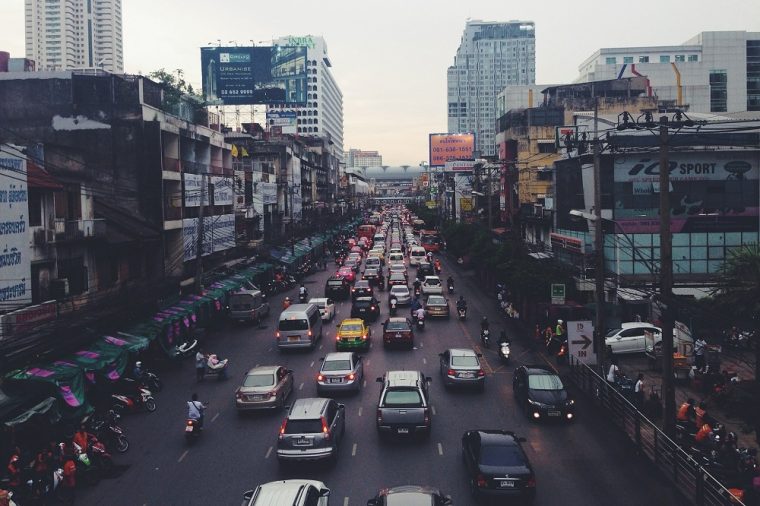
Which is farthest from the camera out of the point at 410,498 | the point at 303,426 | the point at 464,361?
the point at 464,361

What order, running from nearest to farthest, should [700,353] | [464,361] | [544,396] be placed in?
[544,396] → [464,361] → [700,353]

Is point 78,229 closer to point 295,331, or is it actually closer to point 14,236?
point 14,236

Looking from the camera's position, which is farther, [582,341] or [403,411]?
[582,341]

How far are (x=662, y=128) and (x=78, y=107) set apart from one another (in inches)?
1202


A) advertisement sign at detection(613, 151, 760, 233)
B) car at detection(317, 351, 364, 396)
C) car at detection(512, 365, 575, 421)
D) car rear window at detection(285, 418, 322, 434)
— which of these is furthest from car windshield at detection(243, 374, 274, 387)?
advertisement sign at detection(613, 151, 760, 233)

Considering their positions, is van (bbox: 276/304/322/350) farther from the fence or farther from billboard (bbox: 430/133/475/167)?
billboard (bbox: 430/133/475/167)

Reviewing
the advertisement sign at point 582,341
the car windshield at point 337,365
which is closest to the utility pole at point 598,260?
the advertisement sign at point 582,341

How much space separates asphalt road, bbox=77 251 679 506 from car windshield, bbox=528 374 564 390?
1146mm

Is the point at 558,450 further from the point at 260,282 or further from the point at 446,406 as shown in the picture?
the point at 260,282

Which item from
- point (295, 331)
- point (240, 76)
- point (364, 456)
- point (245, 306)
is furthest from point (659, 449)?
point (240, 76)

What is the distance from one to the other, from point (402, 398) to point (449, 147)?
163 metres

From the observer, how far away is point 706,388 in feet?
83.2

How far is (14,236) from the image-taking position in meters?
22.4

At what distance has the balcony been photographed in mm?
27719
